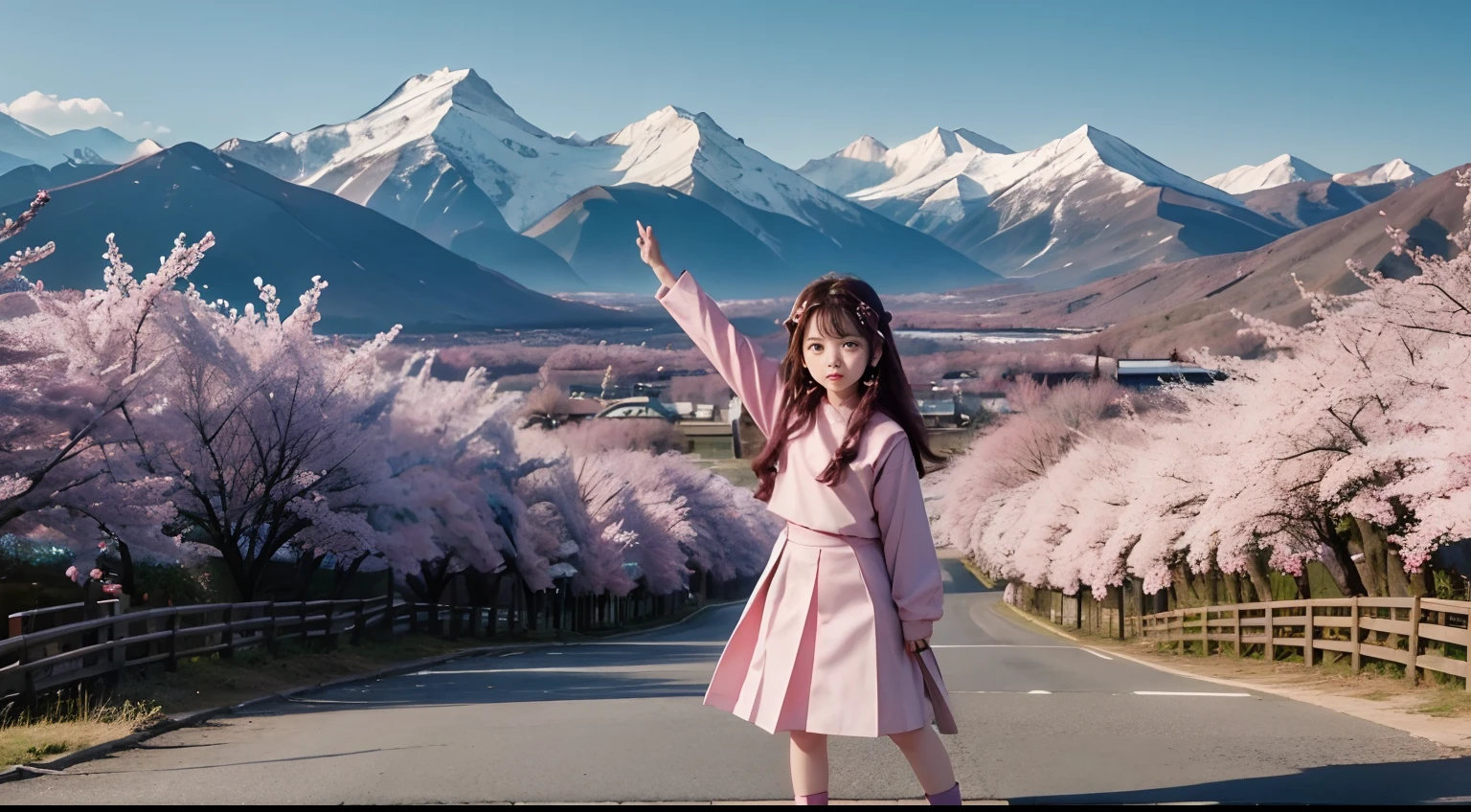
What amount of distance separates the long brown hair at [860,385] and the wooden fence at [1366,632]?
8.99 meters

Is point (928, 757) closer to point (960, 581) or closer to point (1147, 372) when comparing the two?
point (960, 581)

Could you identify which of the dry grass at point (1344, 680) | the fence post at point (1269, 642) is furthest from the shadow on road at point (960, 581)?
the fence post at point (1269, 642)

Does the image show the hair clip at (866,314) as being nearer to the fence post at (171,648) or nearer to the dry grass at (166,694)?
the dry grass at (166,694)

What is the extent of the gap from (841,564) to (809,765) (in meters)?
0.69

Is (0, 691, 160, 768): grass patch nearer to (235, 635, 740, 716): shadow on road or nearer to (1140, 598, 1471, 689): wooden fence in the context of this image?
(235, 635, 740, 716): shadow on road

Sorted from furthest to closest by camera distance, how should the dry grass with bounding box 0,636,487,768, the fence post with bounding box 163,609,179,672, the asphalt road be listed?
1. the fence post with bounding box 163,609,179,672
2. the dry grass with bounding box 0,636,487,768
3. the asphalt road

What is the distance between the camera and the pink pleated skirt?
452 cm

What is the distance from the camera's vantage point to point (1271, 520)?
21562 mm

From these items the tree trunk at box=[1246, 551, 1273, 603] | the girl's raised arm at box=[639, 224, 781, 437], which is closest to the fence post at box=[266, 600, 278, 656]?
the girl's raised arm at box=[639, 224, 781, 437]

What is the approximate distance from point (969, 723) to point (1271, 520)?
46.5ft

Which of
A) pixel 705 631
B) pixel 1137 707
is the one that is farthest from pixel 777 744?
pixel 705 631

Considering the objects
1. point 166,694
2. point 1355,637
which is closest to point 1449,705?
point 1355,637

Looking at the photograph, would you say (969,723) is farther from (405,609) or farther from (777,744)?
(405,609)

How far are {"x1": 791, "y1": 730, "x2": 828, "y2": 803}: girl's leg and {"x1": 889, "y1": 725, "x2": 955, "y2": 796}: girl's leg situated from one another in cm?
26
